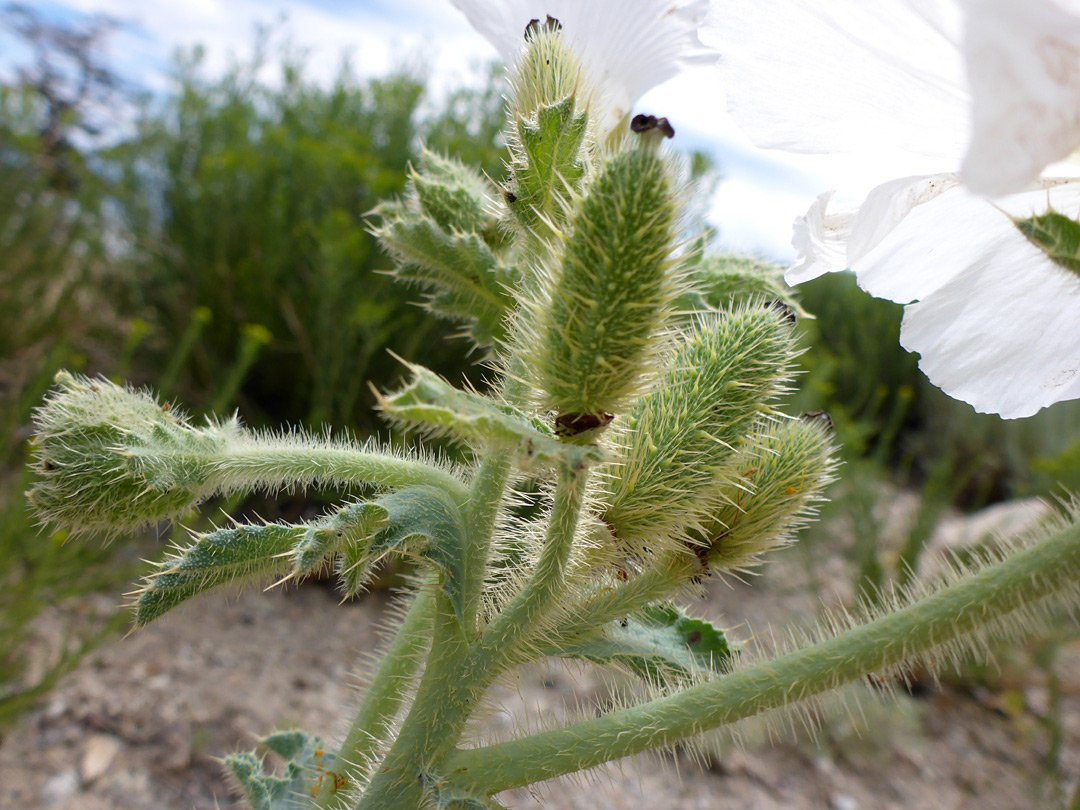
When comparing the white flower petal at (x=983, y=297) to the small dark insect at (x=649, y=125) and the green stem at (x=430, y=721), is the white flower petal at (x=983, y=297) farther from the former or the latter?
the green stem at (x=430, y=721)

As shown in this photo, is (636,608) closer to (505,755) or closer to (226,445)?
(505,755)

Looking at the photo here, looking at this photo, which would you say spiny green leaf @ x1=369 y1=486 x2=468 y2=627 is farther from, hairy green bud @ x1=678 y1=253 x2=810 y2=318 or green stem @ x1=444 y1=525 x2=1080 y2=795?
hairy green bud @ x1=678 y1=253 x2=810 y2=318

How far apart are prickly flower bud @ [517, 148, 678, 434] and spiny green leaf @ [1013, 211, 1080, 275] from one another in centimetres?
22

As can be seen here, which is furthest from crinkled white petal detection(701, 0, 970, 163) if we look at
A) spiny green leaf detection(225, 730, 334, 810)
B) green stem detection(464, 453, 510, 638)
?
spiny green leaf detection(225, 730, 334, 810)

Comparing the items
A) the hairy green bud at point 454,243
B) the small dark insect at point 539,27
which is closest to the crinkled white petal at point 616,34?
the small dark insect at point 539,27

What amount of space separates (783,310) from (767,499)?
0.57 ft

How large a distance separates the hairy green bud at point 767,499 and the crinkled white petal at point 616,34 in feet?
1.39

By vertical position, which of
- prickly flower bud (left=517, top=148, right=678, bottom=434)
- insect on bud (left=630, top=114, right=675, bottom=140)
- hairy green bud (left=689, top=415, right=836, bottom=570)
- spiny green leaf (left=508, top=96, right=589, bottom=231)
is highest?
insect on bud (left=630, top=114, right=675, bottom=140)

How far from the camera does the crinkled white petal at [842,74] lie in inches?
22.8

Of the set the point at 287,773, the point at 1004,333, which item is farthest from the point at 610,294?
the point at 287,773

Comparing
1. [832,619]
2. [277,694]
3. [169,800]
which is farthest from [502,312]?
[277,694]

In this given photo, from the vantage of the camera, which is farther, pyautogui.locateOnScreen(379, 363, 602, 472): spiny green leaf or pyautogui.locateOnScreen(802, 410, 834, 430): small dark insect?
pyautogui.locateOnScreen(802, 410, 834, 430): small dark insect

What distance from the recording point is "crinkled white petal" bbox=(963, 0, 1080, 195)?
451mm

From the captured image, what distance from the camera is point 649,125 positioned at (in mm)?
515
